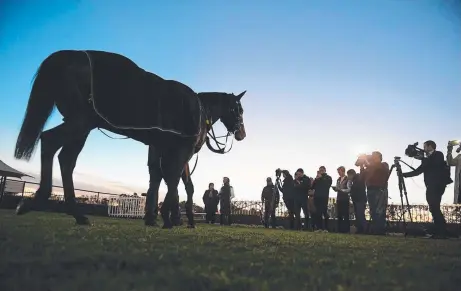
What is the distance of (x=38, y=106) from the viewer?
190 inches

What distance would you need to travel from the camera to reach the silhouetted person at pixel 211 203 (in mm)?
18186

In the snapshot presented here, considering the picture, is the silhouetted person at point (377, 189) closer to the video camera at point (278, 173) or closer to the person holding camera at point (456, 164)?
the person holding camera at point (456, 164)

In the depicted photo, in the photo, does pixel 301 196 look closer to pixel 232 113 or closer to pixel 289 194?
pixel 289 194

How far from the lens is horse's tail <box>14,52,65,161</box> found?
476 cm

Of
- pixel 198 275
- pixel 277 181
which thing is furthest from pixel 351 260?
pixel 277 181

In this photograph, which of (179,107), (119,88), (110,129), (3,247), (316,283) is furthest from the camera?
(179,107)

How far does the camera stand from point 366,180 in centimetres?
1080

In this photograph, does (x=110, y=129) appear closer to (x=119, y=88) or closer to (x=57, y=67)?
(x=119, y=88)

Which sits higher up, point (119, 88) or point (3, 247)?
point (119, 88)

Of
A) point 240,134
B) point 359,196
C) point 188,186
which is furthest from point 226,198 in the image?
point 188,186

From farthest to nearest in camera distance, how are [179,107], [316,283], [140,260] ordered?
1. [179,107]
2. [140,260]
3. [316,283]

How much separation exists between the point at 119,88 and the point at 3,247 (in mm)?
3353

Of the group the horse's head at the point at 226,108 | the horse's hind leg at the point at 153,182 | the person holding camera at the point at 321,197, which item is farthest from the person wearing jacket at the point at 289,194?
the horse's hind leg at the point at 153,182

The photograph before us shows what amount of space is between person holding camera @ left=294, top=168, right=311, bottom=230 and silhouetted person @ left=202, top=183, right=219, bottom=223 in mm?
5658
